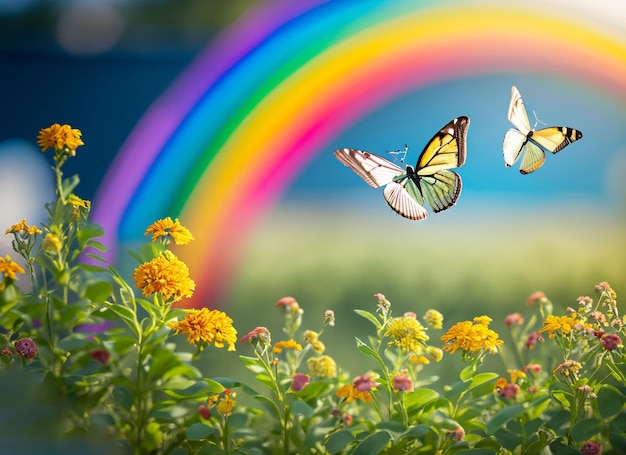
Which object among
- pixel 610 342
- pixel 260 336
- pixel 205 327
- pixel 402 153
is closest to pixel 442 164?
pixel 402 153

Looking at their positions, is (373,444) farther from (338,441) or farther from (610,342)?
(610,342)

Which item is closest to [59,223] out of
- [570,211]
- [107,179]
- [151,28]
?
[107,179]

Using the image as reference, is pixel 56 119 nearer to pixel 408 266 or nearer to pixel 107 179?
pixel 107 179

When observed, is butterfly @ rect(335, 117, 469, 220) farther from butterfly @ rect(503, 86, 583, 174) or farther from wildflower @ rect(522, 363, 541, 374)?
wildflower @ rect(522, 363, 541, 374)

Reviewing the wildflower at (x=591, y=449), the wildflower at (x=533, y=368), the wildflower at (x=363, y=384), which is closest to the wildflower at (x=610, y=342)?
the wildflower at (x=591, y=449)

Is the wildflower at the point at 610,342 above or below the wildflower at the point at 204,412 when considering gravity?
below

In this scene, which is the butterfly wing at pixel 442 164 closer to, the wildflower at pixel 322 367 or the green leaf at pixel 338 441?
the wildflower at pixel 322 367
